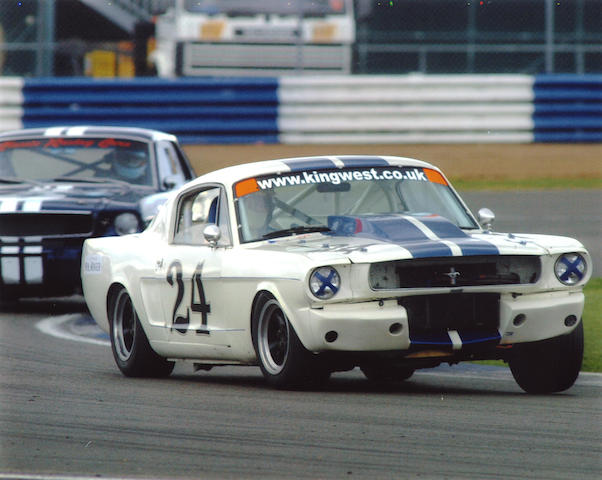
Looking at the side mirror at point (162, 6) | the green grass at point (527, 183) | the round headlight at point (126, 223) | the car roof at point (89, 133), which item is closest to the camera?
the round headlight at point (126, 223)

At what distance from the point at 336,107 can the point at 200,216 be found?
41.2 feet


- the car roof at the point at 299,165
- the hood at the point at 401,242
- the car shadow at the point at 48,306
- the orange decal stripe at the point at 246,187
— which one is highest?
the car roof at the point at 299,165

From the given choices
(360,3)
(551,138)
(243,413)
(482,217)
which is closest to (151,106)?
(360,3)

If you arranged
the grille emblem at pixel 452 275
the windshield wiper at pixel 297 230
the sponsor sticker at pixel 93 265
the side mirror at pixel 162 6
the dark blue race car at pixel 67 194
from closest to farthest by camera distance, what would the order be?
the grille emblem at pixel 452 275, the windshield wiper at pixel 297 230, the sponsor sticker at pixel 93 265, the dark blue race car at pixel 67 194, the side mirror at pixel 162 6

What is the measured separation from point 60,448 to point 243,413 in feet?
3.58

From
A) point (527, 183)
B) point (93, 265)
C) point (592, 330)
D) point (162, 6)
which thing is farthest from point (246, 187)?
point (162, 6)

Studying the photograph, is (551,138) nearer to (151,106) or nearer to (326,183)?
(151,106)

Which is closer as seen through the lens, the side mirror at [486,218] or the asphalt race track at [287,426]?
the asphalt race track at [287,426]

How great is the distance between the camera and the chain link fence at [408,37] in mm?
21609

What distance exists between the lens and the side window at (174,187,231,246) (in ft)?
25.7

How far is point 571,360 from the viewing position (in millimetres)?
6973

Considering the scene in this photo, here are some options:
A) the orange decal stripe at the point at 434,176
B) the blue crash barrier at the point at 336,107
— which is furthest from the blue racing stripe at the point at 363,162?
the blue crash barrier at the point at 336,107

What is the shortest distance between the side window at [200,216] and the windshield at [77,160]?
3.93 m

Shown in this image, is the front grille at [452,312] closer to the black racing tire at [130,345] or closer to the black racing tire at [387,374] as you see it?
the black racing tire at [387,374]
